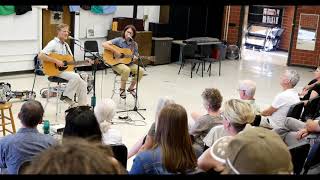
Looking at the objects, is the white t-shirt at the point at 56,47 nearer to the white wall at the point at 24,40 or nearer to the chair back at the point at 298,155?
the white wall at the point at 24,40

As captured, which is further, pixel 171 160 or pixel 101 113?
pixel 101 113

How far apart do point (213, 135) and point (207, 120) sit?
35 cm

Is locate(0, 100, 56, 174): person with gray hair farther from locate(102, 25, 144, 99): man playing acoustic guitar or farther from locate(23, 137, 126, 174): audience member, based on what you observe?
locate(102, 25, 144, 99): man playing acoustic guitar

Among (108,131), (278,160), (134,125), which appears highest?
(278,160)

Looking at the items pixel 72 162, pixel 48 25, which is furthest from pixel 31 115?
pixel 48 25

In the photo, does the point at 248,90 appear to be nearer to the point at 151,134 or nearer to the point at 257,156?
the point at 151,134

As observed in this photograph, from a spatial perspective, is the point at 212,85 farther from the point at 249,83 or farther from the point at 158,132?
the point at 158,132

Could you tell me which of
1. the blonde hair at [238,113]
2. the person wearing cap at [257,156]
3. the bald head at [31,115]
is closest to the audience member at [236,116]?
the blonde hair at [238,113]

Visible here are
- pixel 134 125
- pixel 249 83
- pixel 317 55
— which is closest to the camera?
pixel 249 83

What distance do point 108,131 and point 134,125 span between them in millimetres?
2564

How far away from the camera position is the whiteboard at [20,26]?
821 cm

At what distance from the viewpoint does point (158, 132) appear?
251 centimetres

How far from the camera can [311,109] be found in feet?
15.8
